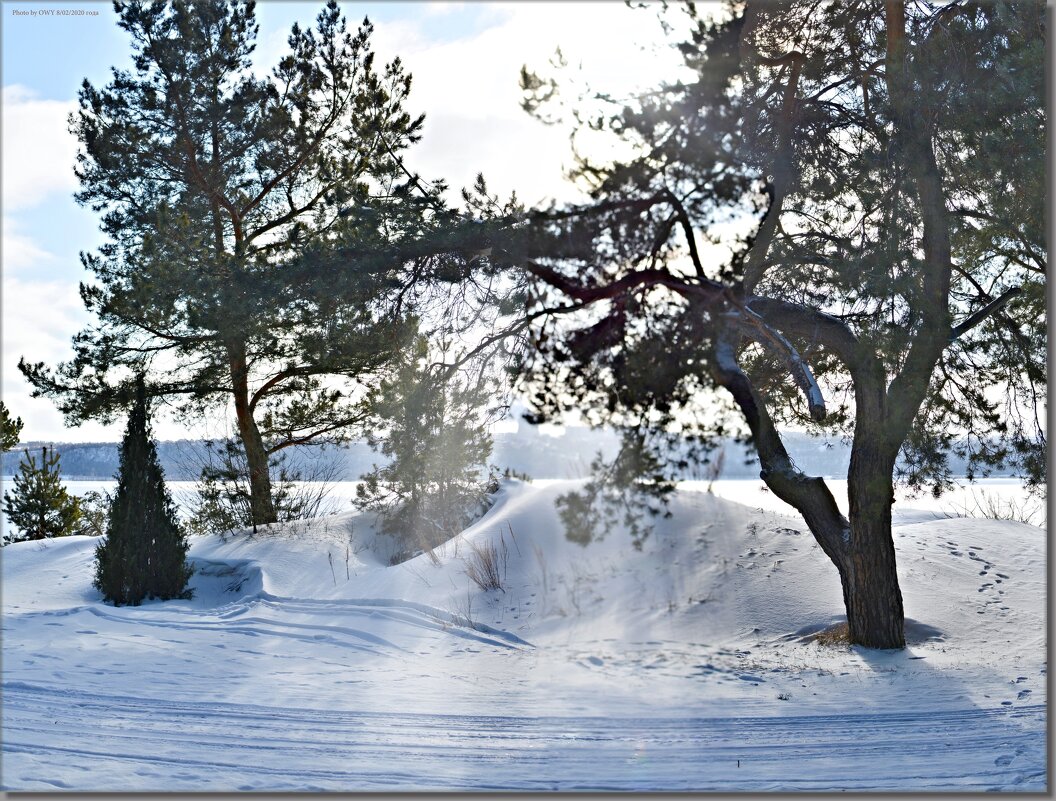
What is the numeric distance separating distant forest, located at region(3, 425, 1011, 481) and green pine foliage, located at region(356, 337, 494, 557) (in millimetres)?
251

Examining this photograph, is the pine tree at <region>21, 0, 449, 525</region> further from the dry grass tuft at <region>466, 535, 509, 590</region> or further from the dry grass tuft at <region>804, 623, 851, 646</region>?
Result: the dry grass tuft at <region>804, 623, 851, 646</region>

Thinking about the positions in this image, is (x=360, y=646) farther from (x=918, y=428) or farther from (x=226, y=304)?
(x=918, y=428)

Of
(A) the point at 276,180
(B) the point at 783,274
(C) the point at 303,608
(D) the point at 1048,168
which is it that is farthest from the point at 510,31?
(A) the point at 276,180

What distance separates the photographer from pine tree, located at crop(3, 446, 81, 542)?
9.00 metres

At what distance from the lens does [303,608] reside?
19.6 feet

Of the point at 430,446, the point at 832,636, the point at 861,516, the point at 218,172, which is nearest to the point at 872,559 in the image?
the point at 861,516

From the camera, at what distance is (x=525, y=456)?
4574 mm

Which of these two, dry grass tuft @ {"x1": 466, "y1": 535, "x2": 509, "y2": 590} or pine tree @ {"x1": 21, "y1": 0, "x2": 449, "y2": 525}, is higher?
pine tree @ {"x1": 21, "y1": 0, "x2": 449, "y2": 525}

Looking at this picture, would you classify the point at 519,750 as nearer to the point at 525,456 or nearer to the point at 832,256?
the point at 525,456

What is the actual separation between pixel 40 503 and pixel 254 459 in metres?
2.76

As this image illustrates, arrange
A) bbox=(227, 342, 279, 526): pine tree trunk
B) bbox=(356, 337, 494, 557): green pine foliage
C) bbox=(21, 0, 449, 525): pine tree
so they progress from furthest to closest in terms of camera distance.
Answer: bbox=(227, 342, 279, 526): pine tree trunk < bbox=(21, 0, 449, 525): pine tree < bbox=(356, 337, 494, 557): green pine foliage

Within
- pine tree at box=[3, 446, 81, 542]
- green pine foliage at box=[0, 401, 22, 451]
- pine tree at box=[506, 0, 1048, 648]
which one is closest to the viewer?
pine tree at box=[506, 0, 1048, 648]

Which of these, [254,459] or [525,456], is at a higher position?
[525,456]

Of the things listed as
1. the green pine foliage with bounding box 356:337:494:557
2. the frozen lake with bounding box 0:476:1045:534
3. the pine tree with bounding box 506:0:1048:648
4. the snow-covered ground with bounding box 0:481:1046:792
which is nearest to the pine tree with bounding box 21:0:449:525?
the frozen lake with bounding box 0:476:1045:534
